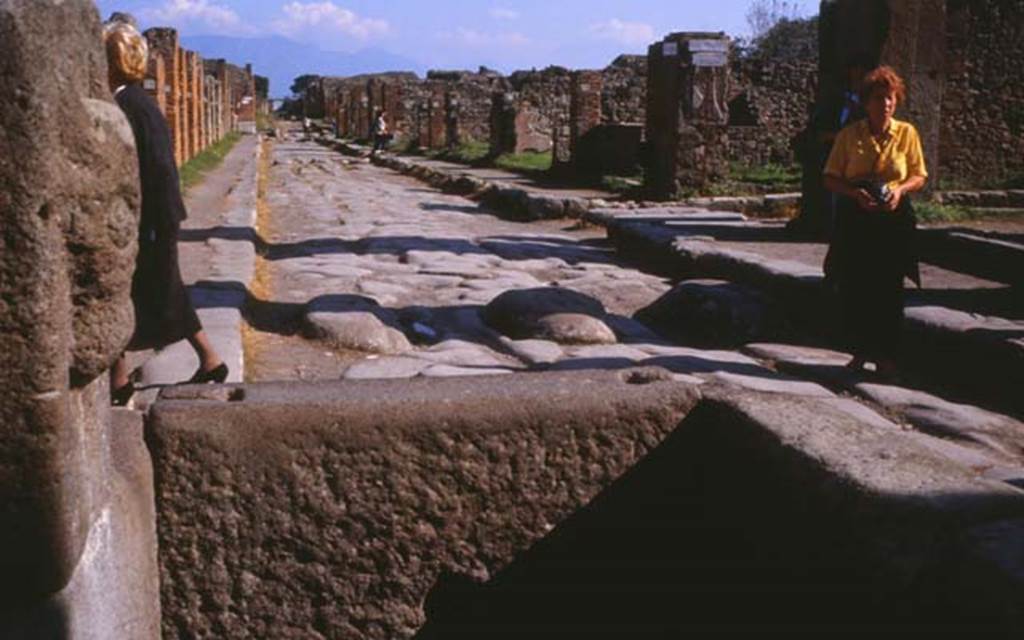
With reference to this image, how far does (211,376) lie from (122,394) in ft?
1.58

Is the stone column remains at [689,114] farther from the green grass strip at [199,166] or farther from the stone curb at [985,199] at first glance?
the green grass strip at [199,166]

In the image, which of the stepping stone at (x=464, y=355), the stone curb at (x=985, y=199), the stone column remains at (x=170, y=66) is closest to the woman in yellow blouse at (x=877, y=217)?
the stepping stone at (x=464, y=355)

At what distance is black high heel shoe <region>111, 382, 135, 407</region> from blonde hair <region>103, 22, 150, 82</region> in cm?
110

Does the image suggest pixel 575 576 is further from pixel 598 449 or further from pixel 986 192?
pixel 986 192

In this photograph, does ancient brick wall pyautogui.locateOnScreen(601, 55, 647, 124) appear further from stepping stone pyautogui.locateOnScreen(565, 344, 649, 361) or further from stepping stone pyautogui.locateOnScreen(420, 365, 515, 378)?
stepping stone pyautogui.locateOnScreen(420, 365, 515, 378)

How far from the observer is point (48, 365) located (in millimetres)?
1773

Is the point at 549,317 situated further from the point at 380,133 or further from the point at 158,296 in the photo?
the point at 380,133

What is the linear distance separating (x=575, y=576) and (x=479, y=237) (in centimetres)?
764

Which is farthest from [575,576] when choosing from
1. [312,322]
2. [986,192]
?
[986,192]

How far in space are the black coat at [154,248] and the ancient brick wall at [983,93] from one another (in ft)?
47.6

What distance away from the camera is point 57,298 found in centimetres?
179

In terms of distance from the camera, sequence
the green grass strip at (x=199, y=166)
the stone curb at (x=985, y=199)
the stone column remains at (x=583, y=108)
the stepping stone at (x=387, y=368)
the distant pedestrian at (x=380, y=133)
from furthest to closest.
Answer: the distant pedestrian at (x=380, y=133), the stone column remains at (x=583, y=108), the green grass strip at (x=199, y=166), the stone curb at (x=985, y=199), the stepping stone at (x=387, y=368)

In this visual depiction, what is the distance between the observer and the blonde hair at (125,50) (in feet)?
12.9

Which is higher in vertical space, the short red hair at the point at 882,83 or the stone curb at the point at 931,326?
the short red hair at the point at 882,83
